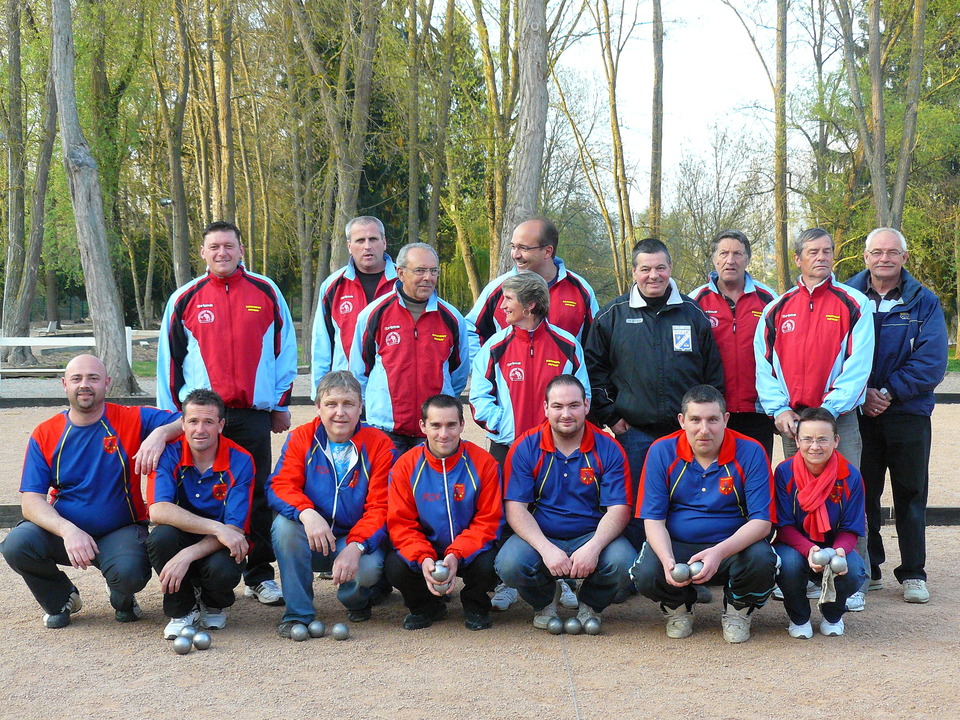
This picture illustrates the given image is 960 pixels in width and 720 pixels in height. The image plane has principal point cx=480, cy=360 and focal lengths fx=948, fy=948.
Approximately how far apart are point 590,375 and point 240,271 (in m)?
2.08

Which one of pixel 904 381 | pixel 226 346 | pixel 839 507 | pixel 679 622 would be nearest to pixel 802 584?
pixel 839 507

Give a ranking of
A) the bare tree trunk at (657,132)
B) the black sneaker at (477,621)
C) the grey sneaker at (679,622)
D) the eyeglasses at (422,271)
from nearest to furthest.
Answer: the grey sneaker at (679,622) → the black sneaker at (477,621) → the eyeglasses at (422,271) → the bare tree trunk at (657,132)

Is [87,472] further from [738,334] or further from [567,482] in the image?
[738,334]

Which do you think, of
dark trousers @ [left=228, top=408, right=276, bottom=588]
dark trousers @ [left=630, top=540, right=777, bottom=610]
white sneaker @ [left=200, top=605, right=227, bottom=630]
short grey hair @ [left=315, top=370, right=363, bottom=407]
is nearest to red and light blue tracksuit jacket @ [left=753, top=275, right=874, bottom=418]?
dark trousers @ [left=630, top=540, right=777, bottom=610]

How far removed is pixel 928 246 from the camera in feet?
84.3

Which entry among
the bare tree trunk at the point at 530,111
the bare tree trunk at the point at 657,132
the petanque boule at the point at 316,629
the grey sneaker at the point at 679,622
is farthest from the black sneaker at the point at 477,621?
the bare tree trunk at the point at 657,132

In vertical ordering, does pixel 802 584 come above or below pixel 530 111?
below

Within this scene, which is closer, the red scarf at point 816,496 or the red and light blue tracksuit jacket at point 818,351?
the red scarf at point 816,496

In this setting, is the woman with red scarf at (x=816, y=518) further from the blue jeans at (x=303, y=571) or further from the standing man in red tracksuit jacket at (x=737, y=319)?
the blue jeans at (x=303, y=571)

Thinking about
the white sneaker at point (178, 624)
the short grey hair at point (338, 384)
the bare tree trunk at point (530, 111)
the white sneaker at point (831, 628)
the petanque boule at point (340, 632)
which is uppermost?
the bare tree trunk at point (530, 111)

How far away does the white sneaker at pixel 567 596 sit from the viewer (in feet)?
16.5

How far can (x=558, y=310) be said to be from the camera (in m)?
5.64

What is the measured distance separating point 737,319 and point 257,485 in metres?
2.92

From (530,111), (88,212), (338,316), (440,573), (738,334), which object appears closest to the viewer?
(440,573)
